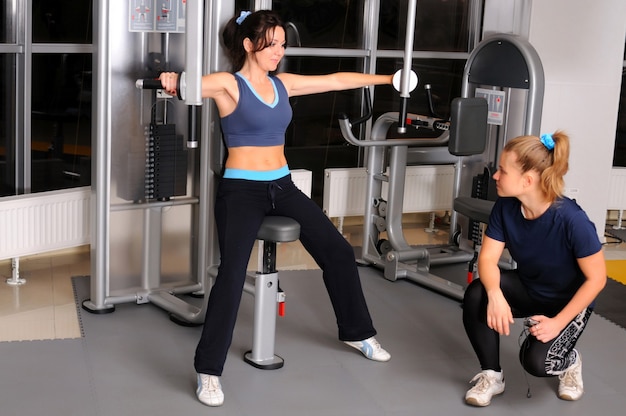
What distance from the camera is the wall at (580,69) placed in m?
4.79

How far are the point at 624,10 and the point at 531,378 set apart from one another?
Answer: 262 cm

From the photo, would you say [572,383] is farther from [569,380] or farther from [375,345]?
[375,345]

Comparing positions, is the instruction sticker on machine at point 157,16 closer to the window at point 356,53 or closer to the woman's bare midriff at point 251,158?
the woman's bare midriff at point 251,158

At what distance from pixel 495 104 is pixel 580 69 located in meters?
0.73

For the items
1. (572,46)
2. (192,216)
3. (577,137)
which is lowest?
(192,216)

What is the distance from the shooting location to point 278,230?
3254mm

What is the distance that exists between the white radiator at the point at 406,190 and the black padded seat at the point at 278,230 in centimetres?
221

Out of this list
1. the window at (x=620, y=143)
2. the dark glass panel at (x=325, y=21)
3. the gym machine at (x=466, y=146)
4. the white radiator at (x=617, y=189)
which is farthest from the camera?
the window at (x=620, y=143)

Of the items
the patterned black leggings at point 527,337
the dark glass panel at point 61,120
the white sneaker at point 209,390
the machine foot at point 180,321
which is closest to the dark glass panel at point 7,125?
the dark glass panel at point 61,120

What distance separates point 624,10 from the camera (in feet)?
16.8

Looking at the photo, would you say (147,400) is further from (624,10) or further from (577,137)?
(624,10)

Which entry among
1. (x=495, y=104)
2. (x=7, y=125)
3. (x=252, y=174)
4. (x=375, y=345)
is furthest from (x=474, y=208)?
(x=7, y=125)

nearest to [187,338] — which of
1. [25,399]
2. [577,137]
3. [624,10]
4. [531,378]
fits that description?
[25,399]

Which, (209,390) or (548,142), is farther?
(209,390)
